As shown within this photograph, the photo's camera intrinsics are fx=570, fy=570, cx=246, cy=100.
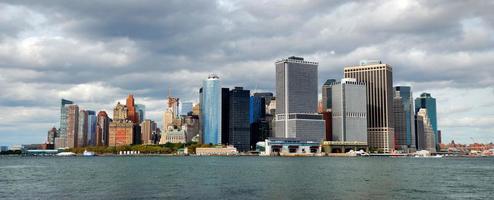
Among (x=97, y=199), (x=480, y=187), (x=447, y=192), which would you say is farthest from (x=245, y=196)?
(x=480, y=187)

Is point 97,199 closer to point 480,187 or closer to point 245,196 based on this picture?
point 245,196

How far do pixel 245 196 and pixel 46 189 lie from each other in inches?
1414

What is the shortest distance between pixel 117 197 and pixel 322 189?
1316 inches

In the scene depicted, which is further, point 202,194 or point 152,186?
point 152,186

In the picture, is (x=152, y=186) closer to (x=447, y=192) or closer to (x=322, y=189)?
(x=322, y=189)

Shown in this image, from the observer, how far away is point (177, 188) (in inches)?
3684

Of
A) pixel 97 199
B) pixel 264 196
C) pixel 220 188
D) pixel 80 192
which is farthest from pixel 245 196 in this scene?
pixel 80 192

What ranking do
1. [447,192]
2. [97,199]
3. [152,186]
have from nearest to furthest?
[97,199], [447,192], [152,186]

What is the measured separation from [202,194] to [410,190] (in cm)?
3358

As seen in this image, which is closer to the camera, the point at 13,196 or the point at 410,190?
the point at 13,196

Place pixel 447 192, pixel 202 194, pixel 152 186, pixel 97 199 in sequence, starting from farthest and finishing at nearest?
pixel 152 186
pixel 447 192
pixel 202 194
pixel 97 199

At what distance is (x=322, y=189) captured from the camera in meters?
93.2

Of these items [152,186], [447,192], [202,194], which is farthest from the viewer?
[152,186]

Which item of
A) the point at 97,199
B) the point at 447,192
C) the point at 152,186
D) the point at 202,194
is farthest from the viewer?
the point at 152,186
